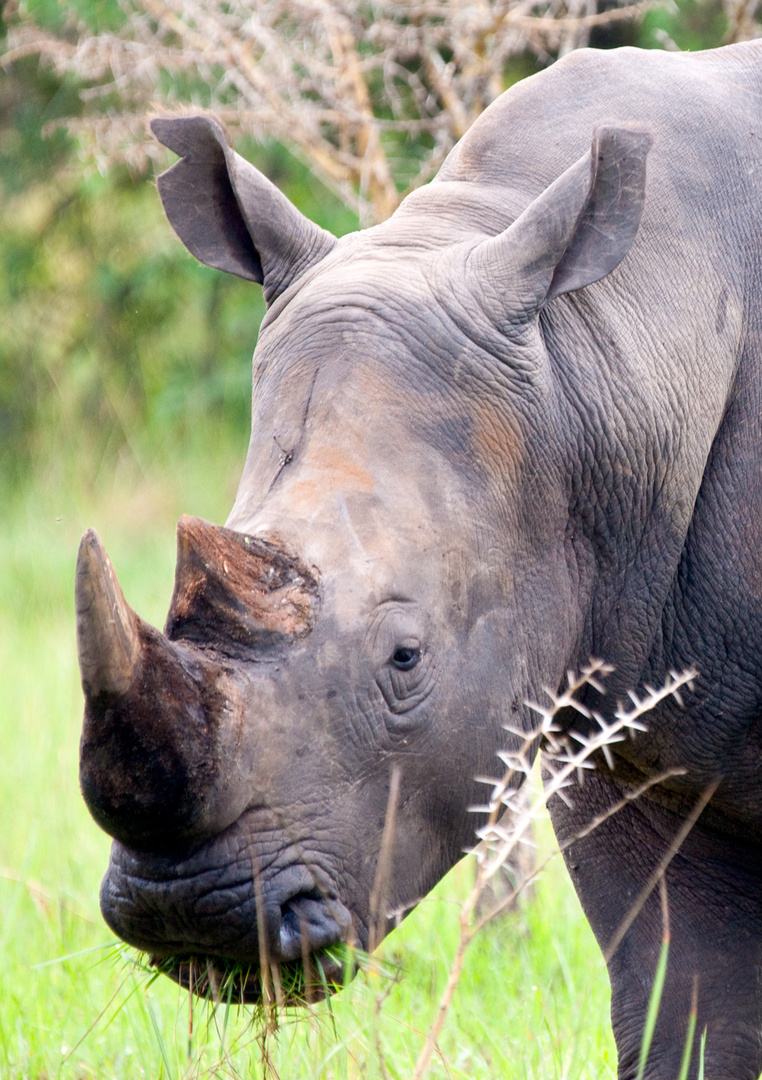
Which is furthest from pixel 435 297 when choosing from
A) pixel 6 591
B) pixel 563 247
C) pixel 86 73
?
pixel 6 591

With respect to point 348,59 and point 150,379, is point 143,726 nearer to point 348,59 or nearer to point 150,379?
point 348,59

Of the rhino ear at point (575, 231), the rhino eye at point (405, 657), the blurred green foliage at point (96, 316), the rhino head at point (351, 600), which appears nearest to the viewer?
the rhino head at point (351, 600)

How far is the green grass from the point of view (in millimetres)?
3242

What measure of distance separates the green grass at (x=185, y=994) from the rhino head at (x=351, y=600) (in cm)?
26

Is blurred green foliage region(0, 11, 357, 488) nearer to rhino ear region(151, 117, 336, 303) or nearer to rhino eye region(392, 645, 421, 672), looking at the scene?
rhino ear region(151, 117, 336, 303)

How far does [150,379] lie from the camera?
13719mm

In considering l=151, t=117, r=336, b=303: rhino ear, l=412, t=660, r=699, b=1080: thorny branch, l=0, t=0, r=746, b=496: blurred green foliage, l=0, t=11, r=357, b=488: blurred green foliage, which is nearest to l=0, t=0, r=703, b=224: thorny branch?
l=151, t=117, r=336, b=303: rhino ear

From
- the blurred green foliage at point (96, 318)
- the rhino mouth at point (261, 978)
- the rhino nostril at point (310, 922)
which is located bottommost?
the blurred green foliage at point (96, 318)

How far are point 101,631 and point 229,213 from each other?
143 cm

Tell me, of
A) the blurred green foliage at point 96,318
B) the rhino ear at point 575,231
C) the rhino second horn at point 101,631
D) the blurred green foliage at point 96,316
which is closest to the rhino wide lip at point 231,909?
the rhino second horn at point 101,631

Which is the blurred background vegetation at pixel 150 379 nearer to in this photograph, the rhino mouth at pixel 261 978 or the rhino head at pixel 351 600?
the rhino mouth at pixel 261 978

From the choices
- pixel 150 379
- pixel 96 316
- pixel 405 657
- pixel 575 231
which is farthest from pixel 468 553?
pixel 96 316

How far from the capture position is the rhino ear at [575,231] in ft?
10.3

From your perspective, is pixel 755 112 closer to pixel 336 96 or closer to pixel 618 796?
pixel 618 796
